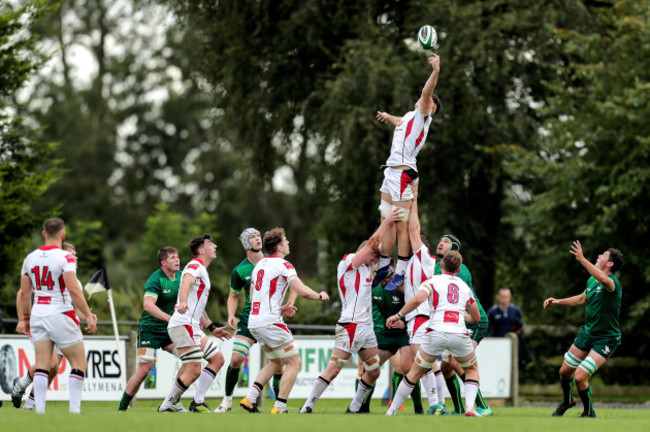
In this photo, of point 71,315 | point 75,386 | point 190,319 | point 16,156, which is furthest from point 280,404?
point 16,156

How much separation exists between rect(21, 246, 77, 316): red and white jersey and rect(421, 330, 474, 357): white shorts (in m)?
4.36

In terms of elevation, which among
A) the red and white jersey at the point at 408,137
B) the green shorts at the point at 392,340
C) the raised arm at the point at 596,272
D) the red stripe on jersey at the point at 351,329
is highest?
the red and white jersey at the point at 408,137

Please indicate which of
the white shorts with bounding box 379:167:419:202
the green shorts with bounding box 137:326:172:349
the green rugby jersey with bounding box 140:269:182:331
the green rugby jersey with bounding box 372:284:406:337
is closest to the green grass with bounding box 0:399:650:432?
the green shorts with bounding box 137:326:172:349

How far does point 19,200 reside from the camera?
22406 mm

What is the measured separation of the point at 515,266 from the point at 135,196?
28.1 metres

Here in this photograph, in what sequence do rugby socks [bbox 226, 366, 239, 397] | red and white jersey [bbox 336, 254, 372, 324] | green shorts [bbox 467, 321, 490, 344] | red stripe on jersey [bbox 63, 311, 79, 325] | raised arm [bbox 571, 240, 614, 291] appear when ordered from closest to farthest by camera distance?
red stripe on jersey [bbox 63, 311, 79, 325] → raised arm [bbox 571, 240, 614, 291] → red and white jersey [bbox 336, 254, 372, 324] → rugby socks [bbox 226, 366, 239, 397] → green shorts [bbox 467, 321, 490, 344]

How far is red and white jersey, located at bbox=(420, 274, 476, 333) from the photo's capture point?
12922mm

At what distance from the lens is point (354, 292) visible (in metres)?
13.8

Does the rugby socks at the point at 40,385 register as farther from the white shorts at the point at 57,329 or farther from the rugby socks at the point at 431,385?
the rugby socks at the point at 431,385

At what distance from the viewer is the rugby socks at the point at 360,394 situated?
14438mm

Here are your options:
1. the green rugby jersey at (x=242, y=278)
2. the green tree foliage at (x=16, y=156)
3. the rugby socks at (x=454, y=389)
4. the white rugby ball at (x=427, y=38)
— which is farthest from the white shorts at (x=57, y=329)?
the green tree foliage at (x=16, y=156)

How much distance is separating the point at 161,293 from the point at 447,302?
4149mm

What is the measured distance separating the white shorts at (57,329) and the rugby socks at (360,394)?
4.26 metres

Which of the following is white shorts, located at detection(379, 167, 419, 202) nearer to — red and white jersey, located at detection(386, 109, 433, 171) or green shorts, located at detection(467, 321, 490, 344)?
red and white jersey, located at detection(386, 109, 433, 171)
